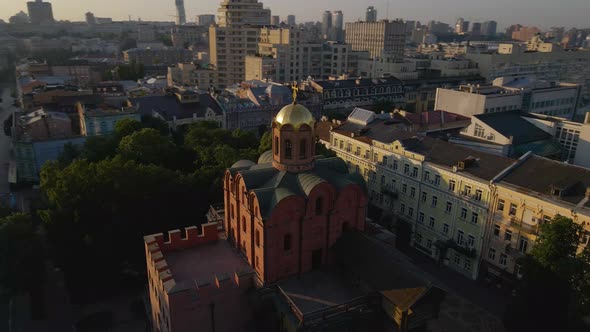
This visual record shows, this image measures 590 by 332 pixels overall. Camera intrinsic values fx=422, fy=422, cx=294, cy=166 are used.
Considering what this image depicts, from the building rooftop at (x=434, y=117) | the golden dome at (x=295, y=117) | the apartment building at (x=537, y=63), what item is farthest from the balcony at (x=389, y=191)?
the apartment building at (x=537, y=63)

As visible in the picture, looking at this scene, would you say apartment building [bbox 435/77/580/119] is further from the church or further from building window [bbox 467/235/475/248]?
the church

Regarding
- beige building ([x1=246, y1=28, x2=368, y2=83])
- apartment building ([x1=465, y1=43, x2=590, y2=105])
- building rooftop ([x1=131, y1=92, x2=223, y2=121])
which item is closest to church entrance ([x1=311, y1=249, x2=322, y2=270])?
building rooftop ([x1=131, y1=92, x2=223, y2=121])

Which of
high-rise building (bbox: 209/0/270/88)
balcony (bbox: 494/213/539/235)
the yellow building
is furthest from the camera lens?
high-rise building (bbox: 209/0/270/88)

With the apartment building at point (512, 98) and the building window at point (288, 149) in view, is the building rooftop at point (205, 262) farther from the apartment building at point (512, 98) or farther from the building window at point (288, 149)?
the apartment building at point (512, 98)

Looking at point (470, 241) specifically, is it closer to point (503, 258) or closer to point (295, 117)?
point (503, 258)

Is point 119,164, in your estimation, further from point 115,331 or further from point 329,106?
point 329,106

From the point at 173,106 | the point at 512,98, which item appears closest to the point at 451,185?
the point at 512,98
